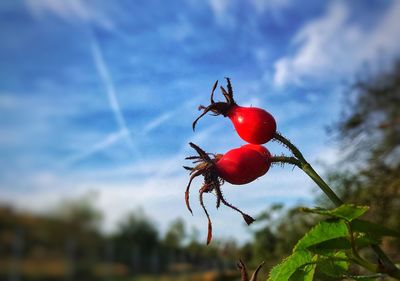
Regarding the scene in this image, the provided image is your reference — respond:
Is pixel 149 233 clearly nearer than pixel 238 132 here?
No

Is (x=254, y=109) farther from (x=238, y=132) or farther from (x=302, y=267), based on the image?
(x=302, y=267)

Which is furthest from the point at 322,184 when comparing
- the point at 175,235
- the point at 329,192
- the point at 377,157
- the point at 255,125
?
the point at 175,235

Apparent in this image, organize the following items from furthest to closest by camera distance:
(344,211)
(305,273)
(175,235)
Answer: (175,235) → (305,273) → (344,211)

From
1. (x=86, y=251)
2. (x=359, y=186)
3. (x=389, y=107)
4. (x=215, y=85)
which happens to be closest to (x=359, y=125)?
(x=389, y=107)

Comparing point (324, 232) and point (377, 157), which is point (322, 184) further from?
point (377, 157)

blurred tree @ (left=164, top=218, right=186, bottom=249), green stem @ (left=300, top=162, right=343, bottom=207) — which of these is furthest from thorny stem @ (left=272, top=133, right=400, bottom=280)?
blurred tree @ (left=164, top=218, right=186, bottom=249)

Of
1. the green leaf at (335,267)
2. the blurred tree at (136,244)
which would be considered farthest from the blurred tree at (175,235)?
the green leaf at (335,267)

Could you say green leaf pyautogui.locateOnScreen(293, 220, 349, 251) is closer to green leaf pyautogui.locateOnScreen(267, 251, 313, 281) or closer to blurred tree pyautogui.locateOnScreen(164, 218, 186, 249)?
green leaf pyautogui.locateOnScreen(267, 251, 313, 281)
